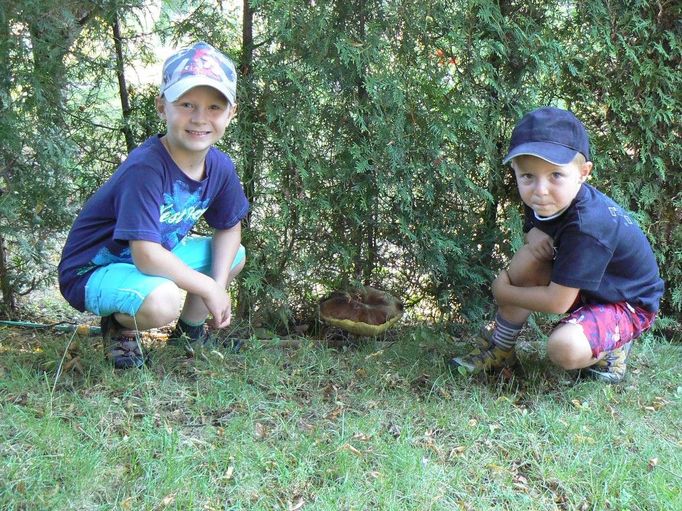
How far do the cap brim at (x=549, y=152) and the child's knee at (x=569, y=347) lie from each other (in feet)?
2.35

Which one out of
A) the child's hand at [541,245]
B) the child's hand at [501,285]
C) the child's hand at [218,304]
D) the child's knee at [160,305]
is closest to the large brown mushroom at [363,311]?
the child's hand at [501,285]

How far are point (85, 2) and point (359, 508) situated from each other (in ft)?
8.74

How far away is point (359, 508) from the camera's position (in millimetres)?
2064

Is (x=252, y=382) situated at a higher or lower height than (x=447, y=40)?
lower

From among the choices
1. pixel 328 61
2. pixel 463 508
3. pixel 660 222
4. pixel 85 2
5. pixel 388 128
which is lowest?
pixel 463 508

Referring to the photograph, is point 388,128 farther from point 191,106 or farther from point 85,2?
point 85,2

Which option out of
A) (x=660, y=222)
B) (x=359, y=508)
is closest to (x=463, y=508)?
(x=359, y=508)

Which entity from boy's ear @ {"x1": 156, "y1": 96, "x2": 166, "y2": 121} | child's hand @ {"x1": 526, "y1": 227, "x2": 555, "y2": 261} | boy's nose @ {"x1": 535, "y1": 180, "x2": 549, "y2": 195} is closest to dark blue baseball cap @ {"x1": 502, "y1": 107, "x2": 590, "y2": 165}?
A: boy's nose @ {"x1": 535, "y1": 180, "x2": 549, "y2": 195}

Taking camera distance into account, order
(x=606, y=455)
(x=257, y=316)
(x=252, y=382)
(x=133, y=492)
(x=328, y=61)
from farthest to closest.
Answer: (x=257, y=316), (x=328, y=61), (x=252, y=382), (x=606, y=455), (x=133, y=492)

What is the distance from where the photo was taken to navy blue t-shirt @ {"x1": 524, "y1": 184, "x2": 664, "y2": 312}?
106 inches

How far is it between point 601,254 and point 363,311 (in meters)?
1.27

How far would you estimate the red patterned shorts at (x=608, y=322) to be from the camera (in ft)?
9.32

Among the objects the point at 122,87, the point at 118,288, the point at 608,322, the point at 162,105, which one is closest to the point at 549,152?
the point at 608,322

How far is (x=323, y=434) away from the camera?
2.45 metres
